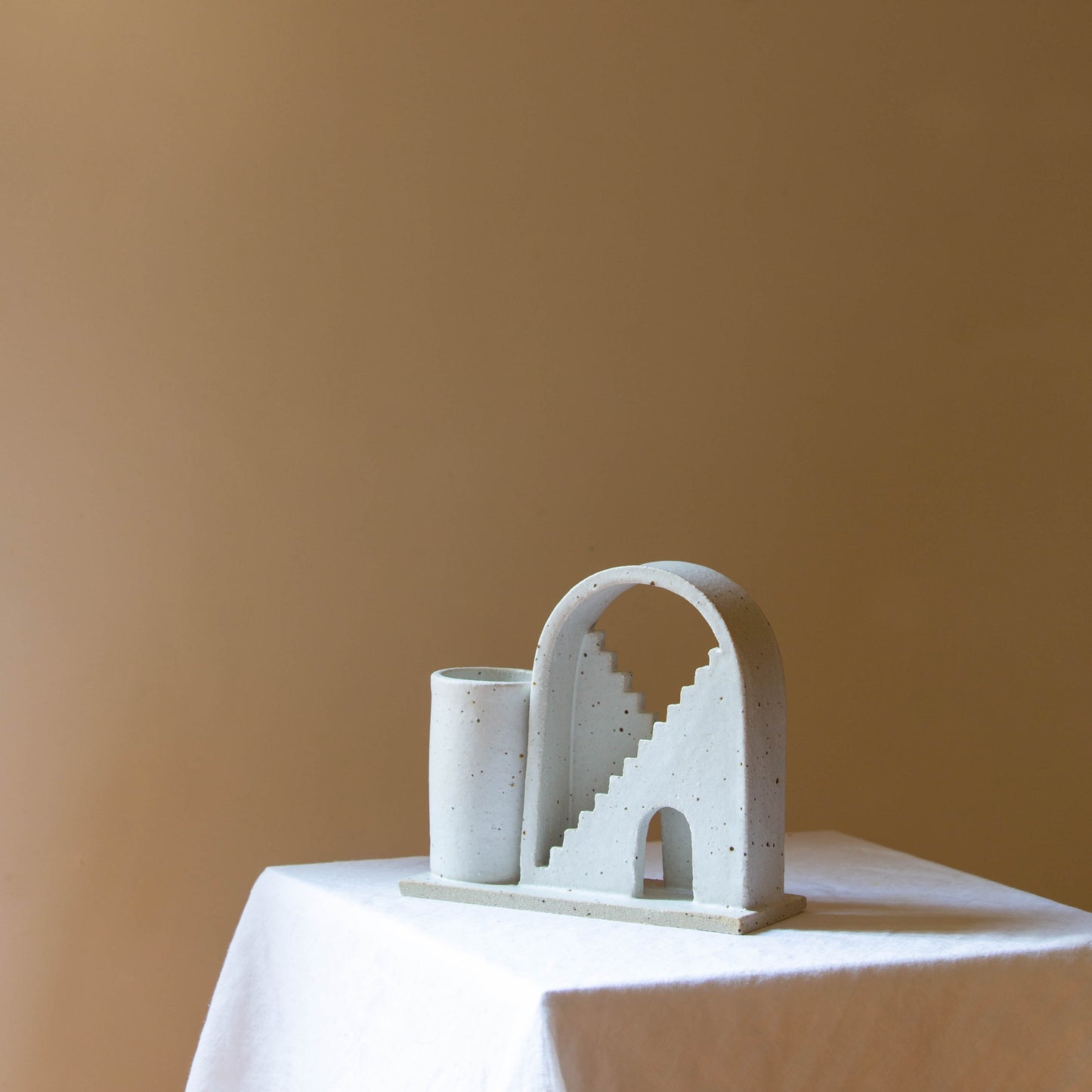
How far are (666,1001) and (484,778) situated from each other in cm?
35

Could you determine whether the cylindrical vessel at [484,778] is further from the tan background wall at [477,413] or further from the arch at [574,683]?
the tan background wall at [477,413]

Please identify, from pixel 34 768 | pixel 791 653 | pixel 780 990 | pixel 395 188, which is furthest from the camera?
pixel 791 653

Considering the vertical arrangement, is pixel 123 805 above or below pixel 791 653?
below

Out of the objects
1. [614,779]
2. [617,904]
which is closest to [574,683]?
[614,779]

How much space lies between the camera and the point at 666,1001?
915 mm

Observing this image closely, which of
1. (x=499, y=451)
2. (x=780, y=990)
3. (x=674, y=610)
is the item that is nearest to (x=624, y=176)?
(x=499, y=451)

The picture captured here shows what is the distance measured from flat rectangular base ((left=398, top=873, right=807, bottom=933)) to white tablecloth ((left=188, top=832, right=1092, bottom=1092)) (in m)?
0.01

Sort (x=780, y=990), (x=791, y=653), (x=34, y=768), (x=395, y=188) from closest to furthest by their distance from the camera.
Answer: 1. (x=780, y=990)
2. (x=34, y=768)
3. (x=395, y=188)
4. (x=791, y=653)

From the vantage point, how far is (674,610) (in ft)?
6.77

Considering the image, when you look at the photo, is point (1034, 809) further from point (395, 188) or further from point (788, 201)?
point (395, 188)

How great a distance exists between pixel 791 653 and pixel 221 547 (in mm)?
884

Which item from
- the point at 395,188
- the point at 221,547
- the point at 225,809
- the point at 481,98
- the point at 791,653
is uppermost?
the point at 481,98

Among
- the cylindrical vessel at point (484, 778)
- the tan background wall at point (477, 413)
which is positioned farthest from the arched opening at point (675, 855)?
the tan background wall at point (477, 413)

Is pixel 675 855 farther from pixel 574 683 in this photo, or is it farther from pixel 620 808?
pixel 574 683
